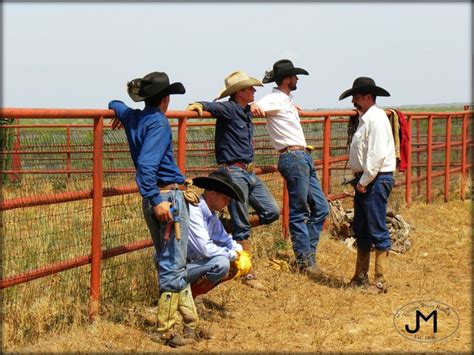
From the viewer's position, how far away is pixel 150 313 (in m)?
6.44

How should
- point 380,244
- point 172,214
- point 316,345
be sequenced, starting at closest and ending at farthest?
point 172,214, point 316,345, point 380,244

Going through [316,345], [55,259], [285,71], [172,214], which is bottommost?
[316,345]

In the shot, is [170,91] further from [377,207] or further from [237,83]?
[377,207]

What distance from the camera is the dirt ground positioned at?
5.85m

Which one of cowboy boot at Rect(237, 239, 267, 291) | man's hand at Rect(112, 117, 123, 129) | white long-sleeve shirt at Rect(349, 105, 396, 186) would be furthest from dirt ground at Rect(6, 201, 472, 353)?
man's hand at Rect(112, 117, 123, 129)

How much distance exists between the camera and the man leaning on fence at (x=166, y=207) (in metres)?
5.60

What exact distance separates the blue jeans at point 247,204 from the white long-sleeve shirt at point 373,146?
94cm

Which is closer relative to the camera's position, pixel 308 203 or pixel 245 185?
pixel 245 185

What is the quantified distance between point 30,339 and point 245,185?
8.06 ft

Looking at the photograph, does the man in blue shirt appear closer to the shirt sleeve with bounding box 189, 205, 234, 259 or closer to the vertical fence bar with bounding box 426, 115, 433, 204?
the shirt sleeve with bounding box 189, 205, 234, 259

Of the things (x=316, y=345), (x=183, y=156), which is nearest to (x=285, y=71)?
(x=183, y=156)

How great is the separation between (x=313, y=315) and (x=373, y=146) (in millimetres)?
1798

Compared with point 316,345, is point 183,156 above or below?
above

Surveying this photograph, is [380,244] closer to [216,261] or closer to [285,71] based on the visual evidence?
[285,71]
